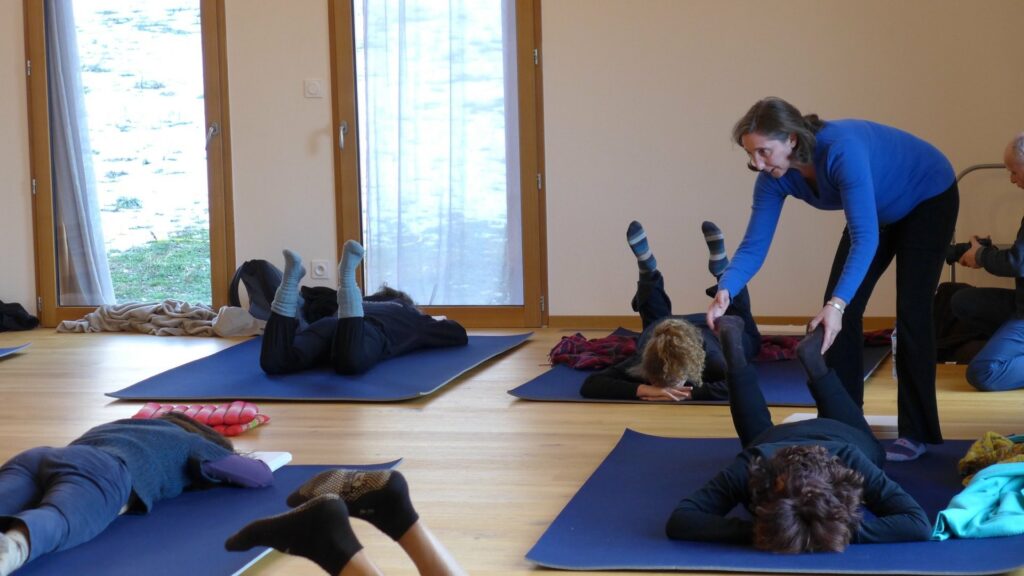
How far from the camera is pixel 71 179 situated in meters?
6.85

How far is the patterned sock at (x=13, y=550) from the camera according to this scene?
2.26m

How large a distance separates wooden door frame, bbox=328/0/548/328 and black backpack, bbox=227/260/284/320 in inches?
17.4

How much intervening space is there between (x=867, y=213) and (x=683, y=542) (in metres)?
0.97

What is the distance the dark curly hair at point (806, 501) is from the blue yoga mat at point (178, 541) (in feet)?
3.56

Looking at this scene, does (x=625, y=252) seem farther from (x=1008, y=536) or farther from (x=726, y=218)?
(x=1008, y=536)

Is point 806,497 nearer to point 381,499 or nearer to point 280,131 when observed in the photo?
point 381,499

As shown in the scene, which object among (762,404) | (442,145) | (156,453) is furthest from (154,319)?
(762,404)

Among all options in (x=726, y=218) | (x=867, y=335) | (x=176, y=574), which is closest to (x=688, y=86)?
(x=726, y=218)

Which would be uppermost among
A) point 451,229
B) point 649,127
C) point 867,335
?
point 649,127

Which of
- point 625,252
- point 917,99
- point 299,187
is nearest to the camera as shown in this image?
point 917,99

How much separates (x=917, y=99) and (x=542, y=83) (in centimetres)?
193

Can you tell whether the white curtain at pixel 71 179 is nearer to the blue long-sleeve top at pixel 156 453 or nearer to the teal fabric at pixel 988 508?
the blue long-sleeve top at pixel 156 453

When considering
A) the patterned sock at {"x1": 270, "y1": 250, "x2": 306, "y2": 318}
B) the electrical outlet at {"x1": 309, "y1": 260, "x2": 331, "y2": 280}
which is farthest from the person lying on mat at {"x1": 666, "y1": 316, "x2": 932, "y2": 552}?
the electrical outlet at {"x1": 309, "y1": 260, "x2": 331, "y2": 280}

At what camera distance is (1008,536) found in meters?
2.42
